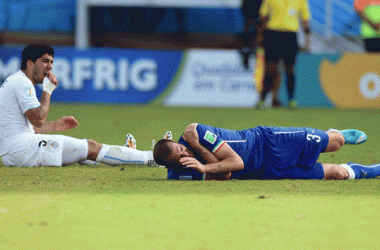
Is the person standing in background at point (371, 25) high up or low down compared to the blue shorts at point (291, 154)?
up

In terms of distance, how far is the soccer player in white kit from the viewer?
591 cm

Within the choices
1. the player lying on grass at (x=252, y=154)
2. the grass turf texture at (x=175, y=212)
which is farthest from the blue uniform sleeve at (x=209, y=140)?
the grass turf texture at (x=175, y=212)

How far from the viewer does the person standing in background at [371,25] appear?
52.7 feet

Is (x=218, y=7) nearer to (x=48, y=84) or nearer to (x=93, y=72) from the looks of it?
(x=93, y=72)

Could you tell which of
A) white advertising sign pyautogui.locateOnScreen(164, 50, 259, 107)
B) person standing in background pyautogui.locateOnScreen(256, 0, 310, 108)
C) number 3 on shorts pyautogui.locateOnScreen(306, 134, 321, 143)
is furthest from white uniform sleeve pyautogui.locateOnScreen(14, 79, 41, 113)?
white advertising sign pyautogui.locateOnScreen(164, 50, 259, 107)

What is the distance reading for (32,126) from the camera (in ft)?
20.0

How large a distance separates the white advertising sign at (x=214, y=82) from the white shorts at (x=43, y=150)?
966cm

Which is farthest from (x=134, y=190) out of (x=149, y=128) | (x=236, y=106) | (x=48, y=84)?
(x=236, y=106)

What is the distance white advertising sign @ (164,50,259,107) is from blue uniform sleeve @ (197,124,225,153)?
34.6ft

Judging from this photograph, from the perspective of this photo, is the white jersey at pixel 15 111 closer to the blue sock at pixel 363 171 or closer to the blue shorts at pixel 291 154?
the blue shorts at pixel 291 154

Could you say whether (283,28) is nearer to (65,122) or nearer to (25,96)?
(65,122)

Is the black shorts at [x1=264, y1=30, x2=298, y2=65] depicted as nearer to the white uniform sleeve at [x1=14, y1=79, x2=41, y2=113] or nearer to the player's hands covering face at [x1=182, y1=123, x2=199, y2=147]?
the white uniform sleeve at [x1=14, y1=79, x2=41, y2=113]

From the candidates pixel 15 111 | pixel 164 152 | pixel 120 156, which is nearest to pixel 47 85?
pixel 15 111

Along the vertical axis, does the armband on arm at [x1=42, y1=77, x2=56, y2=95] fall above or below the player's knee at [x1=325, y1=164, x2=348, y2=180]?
above
